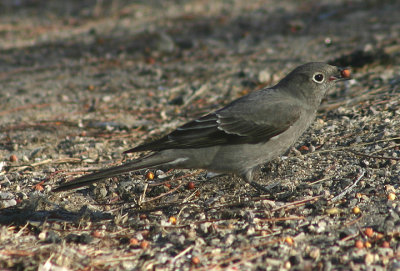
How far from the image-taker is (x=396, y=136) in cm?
530

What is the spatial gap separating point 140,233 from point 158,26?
25.7 ft

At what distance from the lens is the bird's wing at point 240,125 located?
4.93 meters

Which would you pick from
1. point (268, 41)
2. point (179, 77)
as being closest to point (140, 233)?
point (179, 77)

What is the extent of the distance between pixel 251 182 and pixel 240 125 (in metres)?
0.58

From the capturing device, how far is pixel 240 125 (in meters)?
5.06

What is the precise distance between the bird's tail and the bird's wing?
21cm

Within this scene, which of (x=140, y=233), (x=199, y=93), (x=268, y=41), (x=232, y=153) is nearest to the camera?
(x=140, y=233)

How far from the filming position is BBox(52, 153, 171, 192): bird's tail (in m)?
4.28

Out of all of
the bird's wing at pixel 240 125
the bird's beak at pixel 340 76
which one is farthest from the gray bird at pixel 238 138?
the bird's beak at pixel 340 76

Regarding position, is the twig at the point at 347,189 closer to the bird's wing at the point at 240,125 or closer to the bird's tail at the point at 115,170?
the bird's wing at the point at 240,125

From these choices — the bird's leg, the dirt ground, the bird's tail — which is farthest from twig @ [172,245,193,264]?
the bird's leg

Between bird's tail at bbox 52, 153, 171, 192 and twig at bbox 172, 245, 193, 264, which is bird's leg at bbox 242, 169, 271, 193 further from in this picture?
twig at bbox 172, 245, 193, 264

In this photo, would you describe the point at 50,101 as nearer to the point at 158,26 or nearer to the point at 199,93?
the point at 199,93

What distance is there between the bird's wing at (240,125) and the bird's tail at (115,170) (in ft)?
0.70
